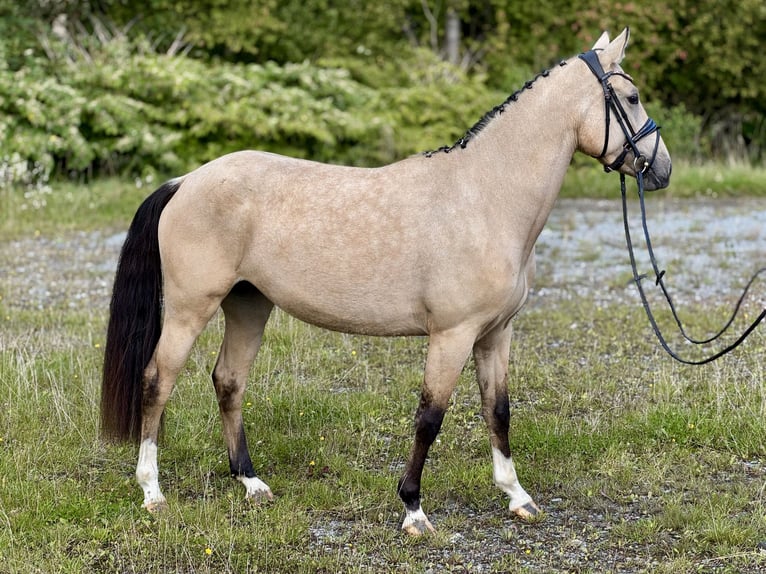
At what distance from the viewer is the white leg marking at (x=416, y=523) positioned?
460 centimetres

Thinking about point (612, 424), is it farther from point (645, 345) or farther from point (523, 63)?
point (523, 63)

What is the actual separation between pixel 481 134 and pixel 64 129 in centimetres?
1103

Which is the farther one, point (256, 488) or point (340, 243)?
point (256, 488)

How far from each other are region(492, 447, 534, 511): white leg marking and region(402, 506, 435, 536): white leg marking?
489mm

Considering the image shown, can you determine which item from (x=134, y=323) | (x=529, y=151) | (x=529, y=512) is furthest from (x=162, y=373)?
(x=529, y=151)

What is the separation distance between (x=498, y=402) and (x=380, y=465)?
0.93 m

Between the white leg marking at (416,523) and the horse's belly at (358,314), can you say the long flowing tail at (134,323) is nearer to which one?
the horse's belly at (358,314)

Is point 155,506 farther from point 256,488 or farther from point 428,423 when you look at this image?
point 428,423

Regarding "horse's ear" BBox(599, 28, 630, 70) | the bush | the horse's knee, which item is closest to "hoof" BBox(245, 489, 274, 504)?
the horse's knee

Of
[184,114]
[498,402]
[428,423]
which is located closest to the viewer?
[428,423]

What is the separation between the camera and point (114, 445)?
5230mm

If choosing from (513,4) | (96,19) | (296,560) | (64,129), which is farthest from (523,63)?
(296,560)

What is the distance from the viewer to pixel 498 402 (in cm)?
493

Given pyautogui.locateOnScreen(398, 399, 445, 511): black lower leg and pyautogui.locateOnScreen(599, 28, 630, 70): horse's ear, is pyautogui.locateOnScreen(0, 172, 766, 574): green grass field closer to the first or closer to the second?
pyautogui.locateOnScreen(398, 399, 445, 511): black lower leg
